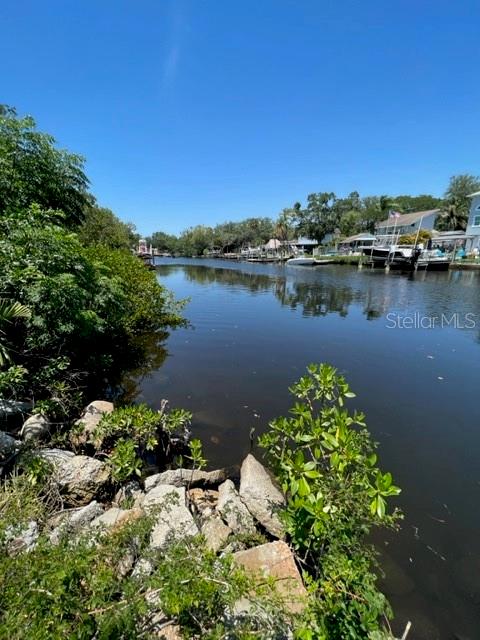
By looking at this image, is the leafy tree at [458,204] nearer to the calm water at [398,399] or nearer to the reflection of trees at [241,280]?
the reflection of trees at [241,280]

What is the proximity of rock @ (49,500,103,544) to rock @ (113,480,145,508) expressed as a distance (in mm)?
206

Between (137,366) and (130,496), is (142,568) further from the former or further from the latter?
(137,366)

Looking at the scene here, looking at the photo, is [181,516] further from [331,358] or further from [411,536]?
[331,358]

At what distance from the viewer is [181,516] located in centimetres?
276

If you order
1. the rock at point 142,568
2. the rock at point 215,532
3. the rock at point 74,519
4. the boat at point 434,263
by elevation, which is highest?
the boat at point 434,263

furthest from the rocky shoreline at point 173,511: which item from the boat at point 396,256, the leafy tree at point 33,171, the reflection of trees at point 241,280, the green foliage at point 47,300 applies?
the boat at point 396,256

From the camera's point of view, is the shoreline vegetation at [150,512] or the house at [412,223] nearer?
the shoreline vegetation at [150,512]

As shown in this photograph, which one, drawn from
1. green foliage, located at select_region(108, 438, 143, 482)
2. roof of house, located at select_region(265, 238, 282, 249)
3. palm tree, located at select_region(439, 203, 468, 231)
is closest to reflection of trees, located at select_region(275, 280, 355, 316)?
green foliage, located at select_region(108, 438, 143, 482)

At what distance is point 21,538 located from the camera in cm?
227

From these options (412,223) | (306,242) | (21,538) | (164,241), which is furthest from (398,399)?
(164,241)

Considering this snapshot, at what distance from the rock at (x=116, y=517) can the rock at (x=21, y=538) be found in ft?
1.43

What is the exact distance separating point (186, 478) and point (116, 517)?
107 cm

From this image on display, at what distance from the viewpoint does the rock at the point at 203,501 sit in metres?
3.12

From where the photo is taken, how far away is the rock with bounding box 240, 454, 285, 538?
2926mm
